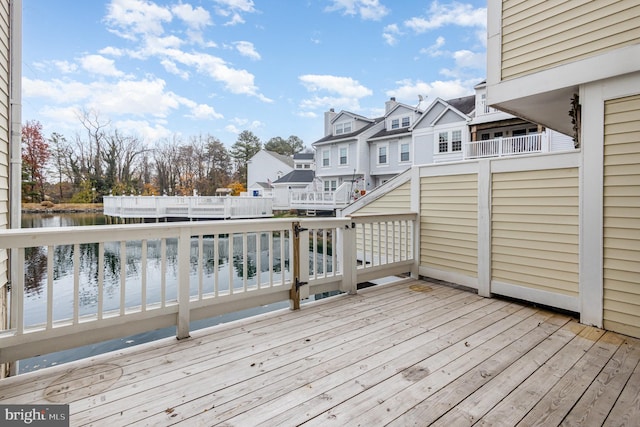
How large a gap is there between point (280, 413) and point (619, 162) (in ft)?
10.5

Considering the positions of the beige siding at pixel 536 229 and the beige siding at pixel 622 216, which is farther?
the beige siding at pixel 536 229

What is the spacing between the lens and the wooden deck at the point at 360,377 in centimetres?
157

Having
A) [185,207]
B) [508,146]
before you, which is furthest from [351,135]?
[185,207]

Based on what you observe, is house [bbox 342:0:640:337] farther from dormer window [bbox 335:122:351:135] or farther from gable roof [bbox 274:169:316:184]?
gable roof [bbox 274:169:316:184]

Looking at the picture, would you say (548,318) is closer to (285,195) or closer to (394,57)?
(394,57)

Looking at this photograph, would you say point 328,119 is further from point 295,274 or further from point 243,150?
point 295,274

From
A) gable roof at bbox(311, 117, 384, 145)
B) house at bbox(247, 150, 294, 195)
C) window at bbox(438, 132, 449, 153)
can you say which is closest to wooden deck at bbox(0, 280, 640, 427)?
window at bbox(438, 132, 449, 153)

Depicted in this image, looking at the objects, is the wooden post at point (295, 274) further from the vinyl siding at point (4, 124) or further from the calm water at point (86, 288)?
the vinyl siding at point (4, 124)

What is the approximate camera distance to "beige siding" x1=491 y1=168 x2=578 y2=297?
3023 mm

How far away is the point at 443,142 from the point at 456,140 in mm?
667

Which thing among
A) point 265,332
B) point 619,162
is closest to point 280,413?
point 265,332

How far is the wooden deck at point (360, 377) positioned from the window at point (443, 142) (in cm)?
1399

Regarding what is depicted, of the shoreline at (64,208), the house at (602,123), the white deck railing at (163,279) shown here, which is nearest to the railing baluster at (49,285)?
the white deck railing at (163,279)

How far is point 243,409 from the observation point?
1.61m
